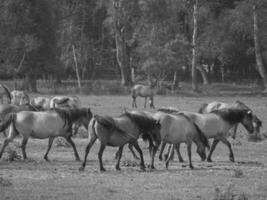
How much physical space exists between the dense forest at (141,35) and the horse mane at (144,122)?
38.4m

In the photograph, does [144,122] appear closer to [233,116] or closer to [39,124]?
[39,124]

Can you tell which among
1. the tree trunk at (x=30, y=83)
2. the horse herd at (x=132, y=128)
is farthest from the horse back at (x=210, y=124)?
the tree trunk at (x=30, y=83)

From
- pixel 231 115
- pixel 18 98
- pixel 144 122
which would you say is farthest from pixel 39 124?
pixel 18 98

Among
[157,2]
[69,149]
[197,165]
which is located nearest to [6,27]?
[157,2]

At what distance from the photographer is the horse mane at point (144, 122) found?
16.5m

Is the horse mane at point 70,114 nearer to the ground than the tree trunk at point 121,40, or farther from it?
nearer to the ground

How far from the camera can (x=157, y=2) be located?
6062 centimetres

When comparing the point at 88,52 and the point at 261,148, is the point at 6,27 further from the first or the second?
the point at 261,148

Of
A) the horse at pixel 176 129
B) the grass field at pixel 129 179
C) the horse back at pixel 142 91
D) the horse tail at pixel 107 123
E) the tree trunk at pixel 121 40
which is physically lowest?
the grass field at pixel 129 179

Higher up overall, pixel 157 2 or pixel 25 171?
pixel 157 2

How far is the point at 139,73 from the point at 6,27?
57.4 feet

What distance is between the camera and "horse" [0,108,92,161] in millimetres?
17812

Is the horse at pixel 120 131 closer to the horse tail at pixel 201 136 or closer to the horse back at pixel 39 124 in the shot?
the horse tail at pixel 201 136

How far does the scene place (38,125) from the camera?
18.1 metres
